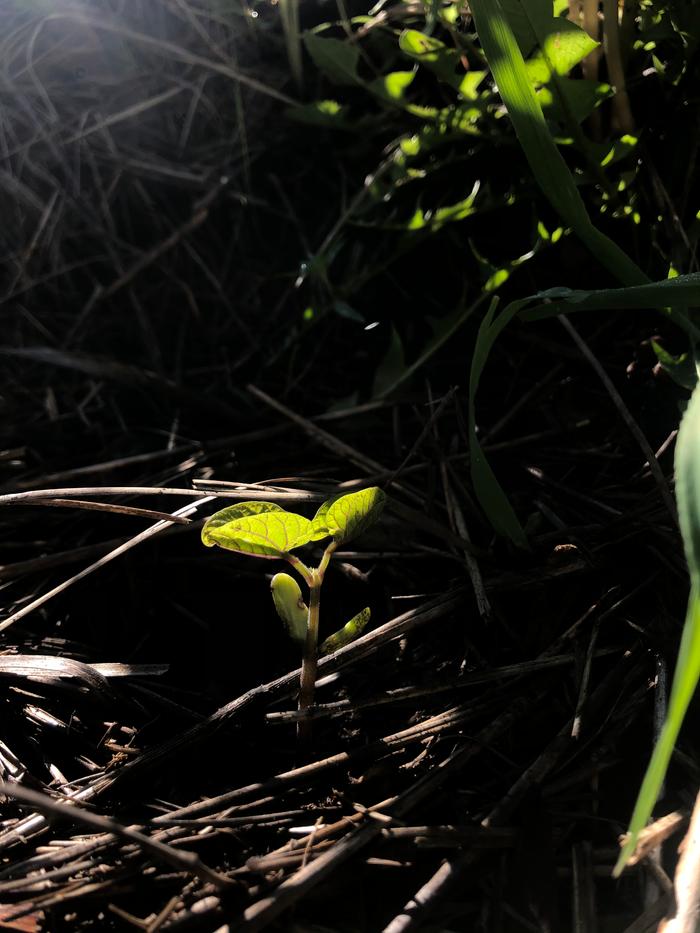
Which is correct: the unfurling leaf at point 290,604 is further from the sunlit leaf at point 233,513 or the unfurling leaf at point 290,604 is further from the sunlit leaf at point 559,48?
the sunlit leaf at point 559,48

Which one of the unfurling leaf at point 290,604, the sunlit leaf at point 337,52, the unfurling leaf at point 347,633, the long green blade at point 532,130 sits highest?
the sunlit leaf at point 337,52

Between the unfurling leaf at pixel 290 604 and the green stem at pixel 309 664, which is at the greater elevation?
the unfurling leaf at pixel 290 604

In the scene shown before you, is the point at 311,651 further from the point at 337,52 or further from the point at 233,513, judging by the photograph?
the point at 337,52

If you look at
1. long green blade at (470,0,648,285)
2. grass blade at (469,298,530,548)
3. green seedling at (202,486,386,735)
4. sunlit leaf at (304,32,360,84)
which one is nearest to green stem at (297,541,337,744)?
green seedling at (202,486,386,735)

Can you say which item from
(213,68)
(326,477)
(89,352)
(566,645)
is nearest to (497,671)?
(566,645)

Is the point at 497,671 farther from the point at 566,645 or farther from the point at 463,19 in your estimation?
the point at 463,19

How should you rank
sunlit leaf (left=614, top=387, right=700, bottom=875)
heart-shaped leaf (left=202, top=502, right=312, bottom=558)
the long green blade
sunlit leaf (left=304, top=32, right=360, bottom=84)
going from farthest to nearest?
sunlit leaf (left=304, top=32, right=360, bottom=84)
the long green blade
heart-shaped leaf (left=202, top=502, right=312, bottom=558)
sunlit leaf (left=614, top=387, right=700, bottom=875)

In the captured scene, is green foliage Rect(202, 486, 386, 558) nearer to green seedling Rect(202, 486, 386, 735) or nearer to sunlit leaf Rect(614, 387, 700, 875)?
green seedling Rect(202, 486, 386, 735)

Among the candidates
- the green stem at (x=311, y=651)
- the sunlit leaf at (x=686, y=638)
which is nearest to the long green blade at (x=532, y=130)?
the sunlit leaf at (x=686, y=638)
